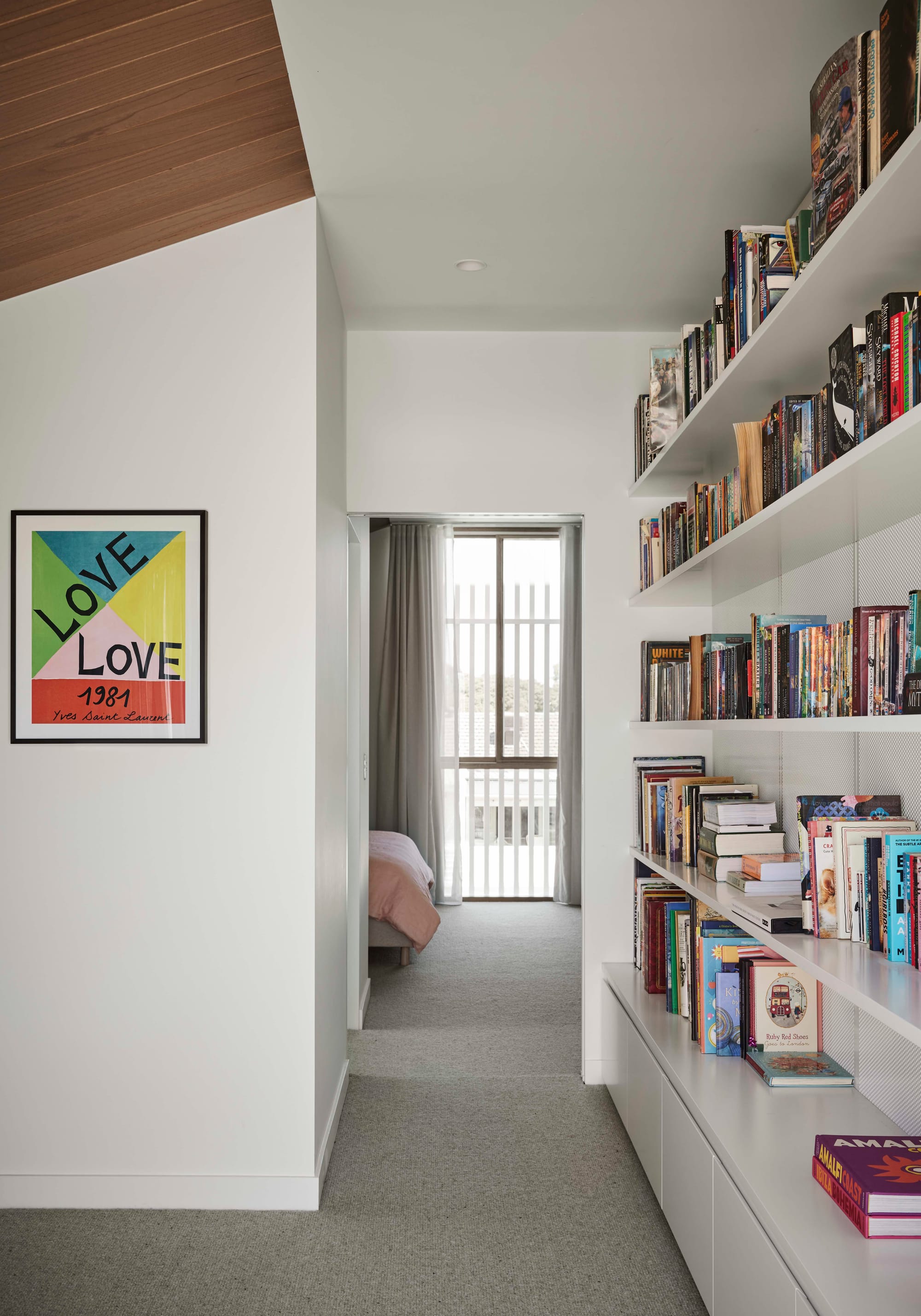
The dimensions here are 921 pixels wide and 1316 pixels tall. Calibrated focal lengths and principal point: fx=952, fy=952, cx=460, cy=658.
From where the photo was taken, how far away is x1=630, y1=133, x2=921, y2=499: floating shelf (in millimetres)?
1379

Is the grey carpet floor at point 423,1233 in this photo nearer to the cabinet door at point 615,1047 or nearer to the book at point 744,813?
the cabinet door at point 615,1047

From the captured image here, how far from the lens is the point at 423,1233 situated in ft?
7.82

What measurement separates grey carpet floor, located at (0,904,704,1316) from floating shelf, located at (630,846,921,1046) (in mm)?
917

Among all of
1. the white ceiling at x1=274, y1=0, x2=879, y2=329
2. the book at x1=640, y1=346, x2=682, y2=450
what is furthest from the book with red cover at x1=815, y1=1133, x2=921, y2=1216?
the white ceiling at x1=274, y1=0, x2=879, y2=329

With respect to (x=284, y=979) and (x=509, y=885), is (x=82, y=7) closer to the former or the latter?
(x=284, y=979)

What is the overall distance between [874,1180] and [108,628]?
212cm

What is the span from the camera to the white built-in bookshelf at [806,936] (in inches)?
57.7

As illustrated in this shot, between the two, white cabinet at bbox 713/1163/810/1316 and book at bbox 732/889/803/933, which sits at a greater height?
book at bbox 732/889/803/933

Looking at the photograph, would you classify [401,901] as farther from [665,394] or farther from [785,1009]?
[665,394]

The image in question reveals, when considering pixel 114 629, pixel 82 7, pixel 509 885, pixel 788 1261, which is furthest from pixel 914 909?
pixel 509 885

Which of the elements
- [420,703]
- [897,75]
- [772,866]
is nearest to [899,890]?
[772,866]

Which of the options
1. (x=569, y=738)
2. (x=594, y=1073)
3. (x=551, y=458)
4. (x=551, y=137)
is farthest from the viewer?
(x=569, y=738)

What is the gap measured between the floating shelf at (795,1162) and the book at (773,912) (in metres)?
0.41

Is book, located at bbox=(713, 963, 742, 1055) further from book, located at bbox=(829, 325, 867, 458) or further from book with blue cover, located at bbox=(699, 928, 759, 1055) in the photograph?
book, located at bbox=(829, 325, 867, 458)
